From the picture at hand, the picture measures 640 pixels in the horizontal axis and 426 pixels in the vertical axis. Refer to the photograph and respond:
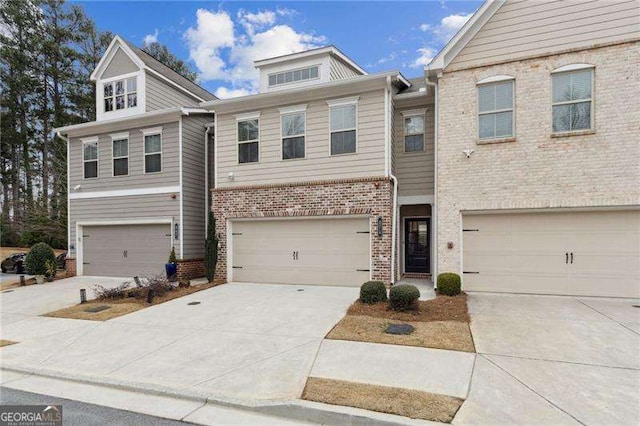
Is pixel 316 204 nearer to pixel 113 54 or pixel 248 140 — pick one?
pixel 248 140

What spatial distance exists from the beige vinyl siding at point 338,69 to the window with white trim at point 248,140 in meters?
3.71

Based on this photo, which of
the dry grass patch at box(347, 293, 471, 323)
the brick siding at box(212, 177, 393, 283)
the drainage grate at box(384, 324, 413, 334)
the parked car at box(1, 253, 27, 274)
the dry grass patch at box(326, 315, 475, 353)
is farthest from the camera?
the parked car at box(1, 253, 27, 274)

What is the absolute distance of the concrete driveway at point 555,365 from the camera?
365cm

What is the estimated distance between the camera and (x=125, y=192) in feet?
45.7

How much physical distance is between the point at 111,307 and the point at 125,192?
21.0 feet

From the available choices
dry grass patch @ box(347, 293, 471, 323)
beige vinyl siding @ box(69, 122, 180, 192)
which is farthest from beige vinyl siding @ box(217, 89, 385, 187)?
dry grass patch @ box(347, 293, 471, 323)

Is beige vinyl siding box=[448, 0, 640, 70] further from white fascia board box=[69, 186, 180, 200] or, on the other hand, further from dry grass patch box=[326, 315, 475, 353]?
white fascia board box=[69, 186, 180, 200]

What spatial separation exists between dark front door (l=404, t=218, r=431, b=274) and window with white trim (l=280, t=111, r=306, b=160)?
4701mm

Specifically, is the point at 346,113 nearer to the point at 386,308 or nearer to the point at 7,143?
the point at 386,308

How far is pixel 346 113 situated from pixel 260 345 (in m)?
7.55

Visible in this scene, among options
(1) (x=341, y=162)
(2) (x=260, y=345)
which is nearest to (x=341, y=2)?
(1) (x=341, y=162)

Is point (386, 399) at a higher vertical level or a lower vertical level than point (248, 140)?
lower

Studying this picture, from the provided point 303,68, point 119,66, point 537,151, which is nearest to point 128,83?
point 119,66

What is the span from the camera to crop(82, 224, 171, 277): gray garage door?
43.8 feet
